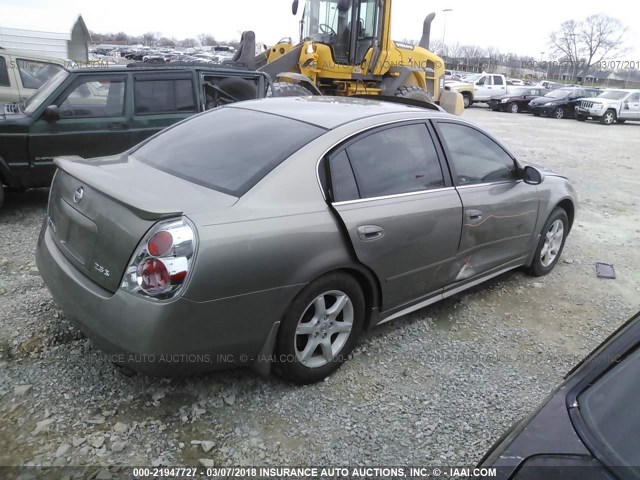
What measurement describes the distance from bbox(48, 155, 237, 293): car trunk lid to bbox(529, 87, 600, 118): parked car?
25298mm

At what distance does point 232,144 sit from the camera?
10.4 ft

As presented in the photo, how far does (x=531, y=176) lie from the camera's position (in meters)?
4.25

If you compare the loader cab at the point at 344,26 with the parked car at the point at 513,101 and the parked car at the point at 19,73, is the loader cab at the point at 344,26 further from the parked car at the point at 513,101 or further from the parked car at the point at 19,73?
the parked car at the point at 513,101

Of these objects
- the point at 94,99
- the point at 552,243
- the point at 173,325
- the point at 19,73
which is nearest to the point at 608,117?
the point at 552,243

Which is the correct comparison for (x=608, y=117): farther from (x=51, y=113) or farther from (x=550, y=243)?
(x=51, y=113)

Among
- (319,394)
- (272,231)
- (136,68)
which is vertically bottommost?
(319,394)

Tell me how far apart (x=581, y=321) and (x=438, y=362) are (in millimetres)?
1531

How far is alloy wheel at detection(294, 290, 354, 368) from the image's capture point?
9.56ft

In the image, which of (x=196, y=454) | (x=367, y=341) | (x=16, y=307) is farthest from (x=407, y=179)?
(x=16, y=307)

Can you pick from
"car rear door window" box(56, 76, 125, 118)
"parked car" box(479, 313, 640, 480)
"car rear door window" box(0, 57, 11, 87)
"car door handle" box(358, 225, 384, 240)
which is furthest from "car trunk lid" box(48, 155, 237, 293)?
"car rear door window" box(0, 57, 11, 87)

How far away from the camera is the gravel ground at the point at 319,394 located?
2.51 meters

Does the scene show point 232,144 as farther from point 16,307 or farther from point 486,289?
point 486,289

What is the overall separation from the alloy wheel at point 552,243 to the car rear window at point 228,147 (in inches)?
110

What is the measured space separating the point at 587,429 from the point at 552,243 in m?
3.75
